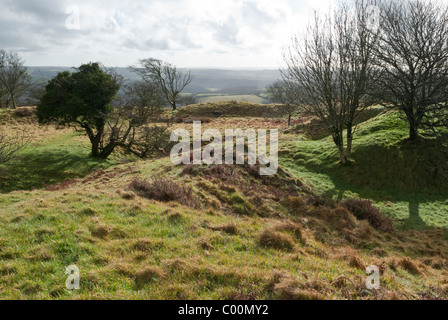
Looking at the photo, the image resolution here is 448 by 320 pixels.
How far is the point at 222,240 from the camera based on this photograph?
23.8 ft

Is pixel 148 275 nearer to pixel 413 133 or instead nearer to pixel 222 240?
pixel 222 240

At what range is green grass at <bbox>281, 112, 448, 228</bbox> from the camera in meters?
15.9

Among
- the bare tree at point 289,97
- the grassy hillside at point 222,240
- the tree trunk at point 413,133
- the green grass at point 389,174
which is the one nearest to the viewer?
the grassy hillside at point 222,240

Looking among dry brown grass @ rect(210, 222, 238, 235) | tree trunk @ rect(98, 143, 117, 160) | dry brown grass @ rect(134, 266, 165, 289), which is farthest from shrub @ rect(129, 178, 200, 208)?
tree trunk @ rect(98, 143, 117, 160)

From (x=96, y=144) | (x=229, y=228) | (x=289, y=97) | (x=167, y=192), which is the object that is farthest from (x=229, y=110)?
(x=229, y=228)

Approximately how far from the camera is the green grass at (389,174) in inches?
624

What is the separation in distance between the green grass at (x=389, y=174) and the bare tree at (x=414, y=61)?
2.25m

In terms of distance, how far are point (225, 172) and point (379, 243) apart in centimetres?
821

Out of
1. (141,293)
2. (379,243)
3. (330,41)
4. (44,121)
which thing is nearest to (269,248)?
(141,293)

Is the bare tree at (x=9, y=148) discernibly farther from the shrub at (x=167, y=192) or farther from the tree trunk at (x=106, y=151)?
the shrub at (x=167, y=192)

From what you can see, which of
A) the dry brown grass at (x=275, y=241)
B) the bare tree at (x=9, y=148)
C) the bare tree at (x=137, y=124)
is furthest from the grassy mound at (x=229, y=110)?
the dry brown grass at (x=275, y=241)

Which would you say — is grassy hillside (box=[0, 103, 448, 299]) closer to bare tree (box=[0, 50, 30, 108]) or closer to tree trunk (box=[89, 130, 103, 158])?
tree trunk (box=[89, 130, 103, 158])

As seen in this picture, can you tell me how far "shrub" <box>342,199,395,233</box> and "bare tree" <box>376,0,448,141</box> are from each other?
35.8 feet
